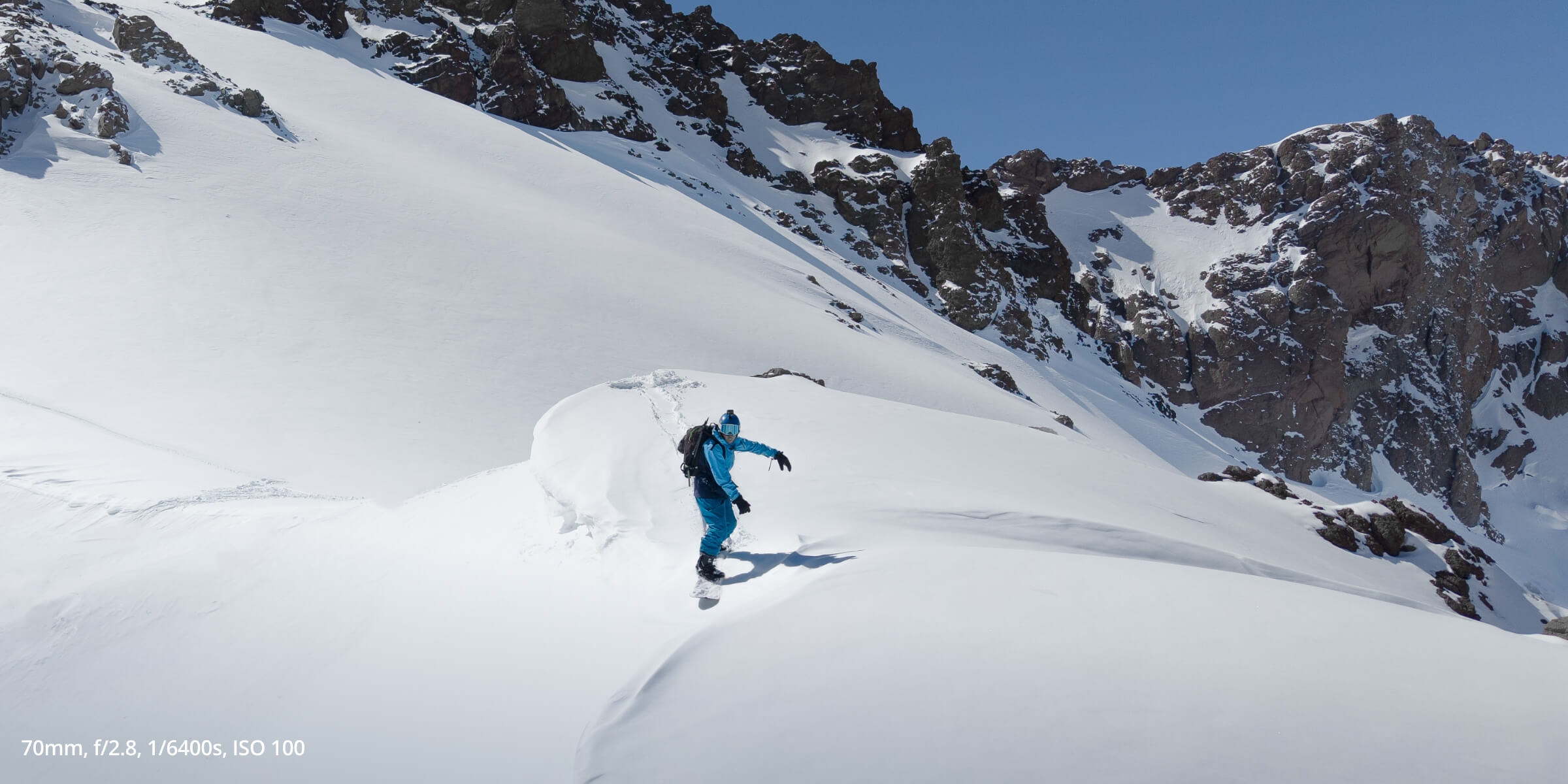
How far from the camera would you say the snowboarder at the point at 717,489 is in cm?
519

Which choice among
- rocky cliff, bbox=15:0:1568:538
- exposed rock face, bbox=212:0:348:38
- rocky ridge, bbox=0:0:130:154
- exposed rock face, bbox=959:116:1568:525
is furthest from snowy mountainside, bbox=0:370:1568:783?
→ exposed rock face, bbox=959:116:1568:525

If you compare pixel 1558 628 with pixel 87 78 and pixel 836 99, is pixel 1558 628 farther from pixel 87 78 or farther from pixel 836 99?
pixel 836 99

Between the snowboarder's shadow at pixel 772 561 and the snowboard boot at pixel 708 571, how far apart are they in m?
0.06

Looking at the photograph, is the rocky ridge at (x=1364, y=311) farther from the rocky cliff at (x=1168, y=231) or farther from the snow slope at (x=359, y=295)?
the snow slope at (x=359, y=295)

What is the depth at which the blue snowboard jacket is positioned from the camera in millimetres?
5422

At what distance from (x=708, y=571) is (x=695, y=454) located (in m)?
0.87

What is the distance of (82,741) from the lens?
4008mm

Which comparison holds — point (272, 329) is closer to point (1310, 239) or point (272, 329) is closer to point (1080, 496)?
point (1080, 496)

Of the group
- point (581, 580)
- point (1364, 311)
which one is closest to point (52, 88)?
point (581, 580)

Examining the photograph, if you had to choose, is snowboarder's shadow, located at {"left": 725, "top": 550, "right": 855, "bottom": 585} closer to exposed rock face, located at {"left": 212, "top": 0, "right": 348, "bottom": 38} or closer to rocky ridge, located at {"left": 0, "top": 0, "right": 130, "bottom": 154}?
rocky ridge, located at {"left": 0, "top": 0, "right": 130, "bottom": 154}

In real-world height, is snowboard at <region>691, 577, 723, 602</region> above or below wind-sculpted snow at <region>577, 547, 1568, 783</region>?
below

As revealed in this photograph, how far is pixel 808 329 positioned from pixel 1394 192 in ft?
267

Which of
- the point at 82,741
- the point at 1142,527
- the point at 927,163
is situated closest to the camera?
the point at 82,741

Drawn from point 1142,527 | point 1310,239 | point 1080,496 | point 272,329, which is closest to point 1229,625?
point 1142,527
